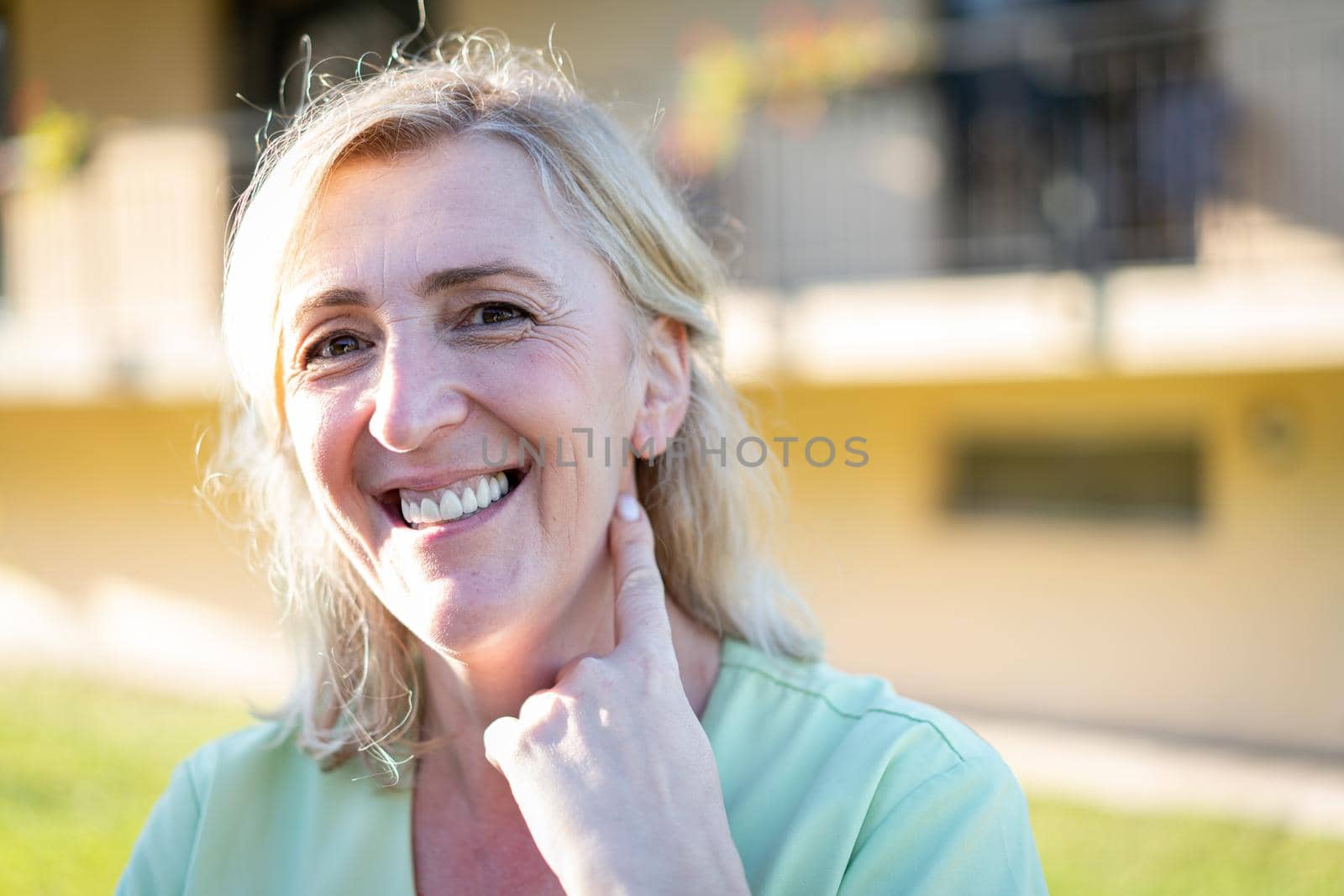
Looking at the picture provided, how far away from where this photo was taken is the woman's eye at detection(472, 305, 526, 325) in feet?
5.07

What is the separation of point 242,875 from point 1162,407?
587 centimetres

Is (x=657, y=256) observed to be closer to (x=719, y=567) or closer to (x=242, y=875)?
(x=719, y=567)

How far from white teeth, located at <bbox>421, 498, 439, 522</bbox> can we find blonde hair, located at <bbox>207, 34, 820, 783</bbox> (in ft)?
1.06

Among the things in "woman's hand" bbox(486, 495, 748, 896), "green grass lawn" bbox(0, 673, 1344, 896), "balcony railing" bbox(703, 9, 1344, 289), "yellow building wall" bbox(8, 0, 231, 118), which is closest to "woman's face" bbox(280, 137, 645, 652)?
"woman's hand" bbox(486, 495, 748, 896)

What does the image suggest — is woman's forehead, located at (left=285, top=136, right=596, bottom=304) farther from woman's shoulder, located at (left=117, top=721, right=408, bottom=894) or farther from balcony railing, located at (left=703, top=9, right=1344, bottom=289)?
balcony railing, located at (left=703, top=9, right=1344, bottom=289)

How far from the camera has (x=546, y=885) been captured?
1.61m

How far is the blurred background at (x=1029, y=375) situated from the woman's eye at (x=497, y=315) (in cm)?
361

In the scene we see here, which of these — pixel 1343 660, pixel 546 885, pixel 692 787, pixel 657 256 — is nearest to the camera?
pixel 692 787

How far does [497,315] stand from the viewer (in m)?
1.55

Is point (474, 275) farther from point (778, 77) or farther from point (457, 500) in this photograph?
point (778, 77)

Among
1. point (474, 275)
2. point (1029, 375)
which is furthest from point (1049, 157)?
point (474, 275)

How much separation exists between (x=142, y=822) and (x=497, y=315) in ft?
15.5

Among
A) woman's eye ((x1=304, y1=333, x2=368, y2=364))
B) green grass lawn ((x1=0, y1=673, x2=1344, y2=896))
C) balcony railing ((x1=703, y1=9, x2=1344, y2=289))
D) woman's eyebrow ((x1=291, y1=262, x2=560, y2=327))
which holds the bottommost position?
green grass lawn ((x1=0, y1=673, x2=1344, y2=896))

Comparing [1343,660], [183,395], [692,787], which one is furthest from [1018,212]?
[692,787]
